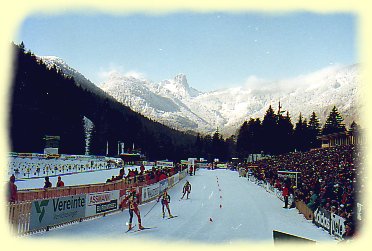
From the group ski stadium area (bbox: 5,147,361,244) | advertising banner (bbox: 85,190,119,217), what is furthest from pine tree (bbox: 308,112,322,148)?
advertising banner (bbox: 85,190,119,217)

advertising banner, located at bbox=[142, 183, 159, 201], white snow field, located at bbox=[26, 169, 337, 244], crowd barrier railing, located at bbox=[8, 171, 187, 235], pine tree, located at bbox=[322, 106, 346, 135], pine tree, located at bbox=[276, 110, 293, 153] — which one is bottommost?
white snow field, located at bbox=[26, 169, 337, 244]

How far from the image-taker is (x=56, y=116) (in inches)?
3383

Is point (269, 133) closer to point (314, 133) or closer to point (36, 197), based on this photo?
point (314, 133)

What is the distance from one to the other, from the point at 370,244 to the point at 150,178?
946 inches

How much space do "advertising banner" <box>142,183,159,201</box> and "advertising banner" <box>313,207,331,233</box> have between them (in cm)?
1266

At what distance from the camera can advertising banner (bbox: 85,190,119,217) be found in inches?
751

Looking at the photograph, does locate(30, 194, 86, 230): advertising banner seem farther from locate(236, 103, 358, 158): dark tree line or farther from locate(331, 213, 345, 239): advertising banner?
locate(236, 103, 358, 158): dark tree line

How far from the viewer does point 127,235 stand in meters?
15.4

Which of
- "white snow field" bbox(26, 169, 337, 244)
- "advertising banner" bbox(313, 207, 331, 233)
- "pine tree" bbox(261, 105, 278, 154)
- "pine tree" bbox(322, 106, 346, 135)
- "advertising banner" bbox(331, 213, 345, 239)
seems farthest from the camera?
"pine tree" bbox(322, 106, 346, 135)

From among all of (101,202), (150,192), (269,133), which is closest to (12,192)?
(101,202)

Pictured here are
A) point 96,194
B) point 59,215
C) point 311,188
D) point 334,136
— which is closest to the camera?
point 59,215

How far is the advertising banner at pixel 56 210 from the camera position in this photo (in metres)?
14.9

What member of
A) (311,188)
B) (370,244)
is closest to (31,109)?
(311,188)

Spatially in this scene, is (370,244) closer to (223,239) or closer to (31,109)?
(223,239)
